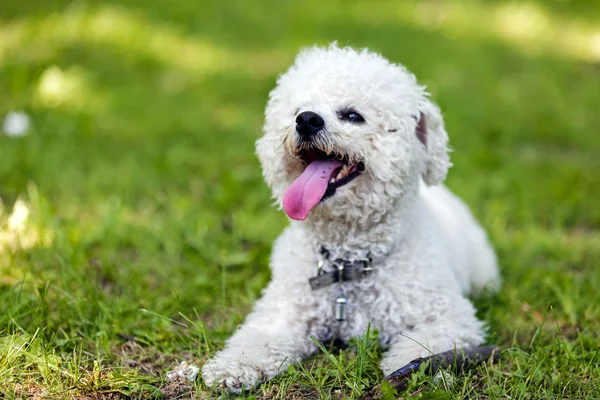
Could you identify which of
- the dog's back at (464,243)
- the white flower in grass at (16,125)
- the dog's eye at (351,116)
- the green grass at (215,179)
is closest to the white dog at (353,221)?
the dog's eye at (351,116)

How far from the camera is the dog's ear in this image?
11.5 feet

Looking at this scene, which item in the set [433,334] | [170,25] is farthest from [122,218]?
[170,25]

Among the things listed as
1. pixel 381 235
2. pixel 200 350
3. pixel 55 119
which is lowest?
pixel 55 119

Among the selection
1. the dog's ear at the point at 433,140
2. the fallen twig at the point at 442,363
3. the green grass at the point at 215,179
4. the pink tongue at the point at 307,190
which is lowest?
the green grass at the point at 215,179

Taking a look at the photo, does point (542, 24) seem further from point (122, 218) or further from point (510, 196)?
point (122, 218)

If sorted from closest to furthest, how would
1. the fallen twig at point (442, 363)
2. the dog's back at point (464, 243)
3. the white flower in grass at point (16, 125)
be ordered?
the fallen twig at point (442, 363) < the dog's back at point (464, 243) < the white flower in grass at point (16, 125)

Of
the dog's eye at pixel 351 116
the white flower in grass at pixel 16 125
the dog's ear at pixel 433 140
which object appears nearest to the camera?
the dog's eye at pixel 351 116

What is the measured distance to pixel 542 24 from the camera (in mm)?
10211

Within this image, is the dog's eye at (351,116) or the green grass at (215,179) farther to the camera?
the dog's eye at (351,116)

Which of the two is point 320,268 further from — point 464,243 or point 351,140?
point 464,243

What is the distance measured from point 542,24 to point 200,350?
8302 mm

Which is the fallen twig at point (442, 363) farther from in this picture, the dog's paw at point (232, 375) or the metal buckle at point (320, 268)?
the metal buckle at point (320, 268)

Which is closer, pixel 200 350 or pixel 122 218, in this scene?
pixel 200 350

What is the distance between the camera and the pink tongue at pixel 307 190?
3211mm
